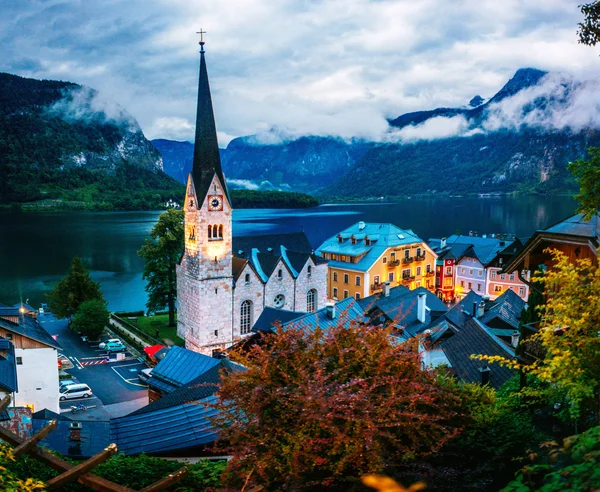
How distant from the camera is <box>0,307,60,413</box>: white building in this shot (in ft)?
86.4

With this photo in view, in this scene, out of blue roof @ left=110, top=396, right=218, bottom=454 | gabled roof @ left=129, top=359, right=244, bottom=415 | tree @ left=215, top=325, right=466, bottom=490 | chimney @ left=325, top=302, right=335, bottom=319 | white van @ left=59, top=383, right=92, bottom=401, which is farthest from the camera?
white van @ left=59, top=383, right=92, bottom=401

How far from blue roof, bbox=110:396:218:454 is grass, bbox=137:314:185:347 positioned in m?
28.1

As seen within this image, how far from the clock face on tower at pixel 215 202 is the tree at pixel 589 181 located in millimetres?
32805

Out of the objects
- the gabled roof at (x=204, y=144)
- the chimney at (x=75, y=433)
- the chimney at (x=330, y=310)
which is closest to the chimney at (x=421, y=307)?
the chimney at (x=330, y=310)

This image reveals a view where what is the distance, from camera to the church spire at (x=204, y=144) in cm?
4141

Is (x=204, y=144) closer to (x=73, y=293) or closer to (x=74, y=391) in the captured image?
(x=73, y=293)

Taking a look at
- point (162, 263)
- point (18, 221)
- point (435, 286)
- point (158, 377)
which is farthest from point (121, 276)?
point (18, 221)

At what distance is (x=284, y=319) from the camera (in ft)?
99.6

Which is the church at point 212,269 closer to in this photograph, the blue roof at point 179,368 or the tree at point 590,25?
the blue roof at point 179,368

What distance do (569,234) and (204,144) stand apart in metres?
32.6

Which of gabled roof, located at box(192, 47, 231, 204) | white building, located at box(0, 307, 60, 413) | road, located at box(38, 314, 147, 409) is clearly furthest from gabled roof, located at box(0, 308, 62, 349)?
gabled roof, located at box(192, 47, 231, 204)

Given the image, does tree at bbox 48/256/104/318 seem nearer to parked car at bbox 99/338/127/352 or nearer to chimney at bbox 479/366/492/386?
parked car at bbox 99/338/127/352

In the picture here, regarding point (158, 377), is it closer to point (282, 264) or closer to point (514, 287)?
point (282, 264)

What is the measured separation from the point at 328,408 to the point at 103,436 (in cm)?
950
